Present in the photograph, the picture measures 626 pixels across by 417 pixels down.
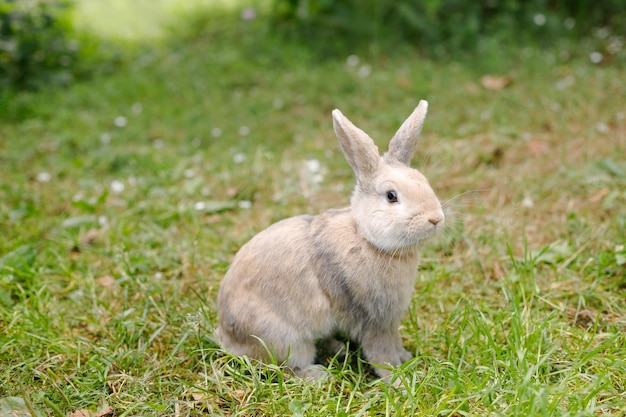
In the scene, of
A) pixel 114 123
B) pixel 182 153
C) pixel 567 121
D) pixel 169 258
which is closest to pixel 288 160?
pixel 182 153

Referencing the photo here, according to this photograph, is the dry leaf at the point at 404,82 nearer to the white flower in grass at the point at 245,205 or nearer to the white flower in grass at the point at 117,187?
the white flower in grass at the point at 245,205

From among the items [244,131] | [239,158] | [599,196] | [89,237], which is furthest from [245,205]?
[599,196]

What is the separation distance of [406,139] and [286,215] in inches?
59.0

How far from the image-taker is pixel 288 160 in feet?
16.6

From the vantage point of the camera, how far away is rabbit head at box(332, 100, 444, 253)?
2518mm

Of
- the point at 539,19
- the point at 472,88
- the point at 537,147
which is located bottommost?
the point at 537,147

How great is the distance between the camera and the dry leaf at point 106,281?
344cm

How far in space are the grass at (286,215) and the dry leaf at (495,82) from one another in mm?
89

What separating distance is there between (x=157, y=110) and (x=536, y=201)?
3.95 m

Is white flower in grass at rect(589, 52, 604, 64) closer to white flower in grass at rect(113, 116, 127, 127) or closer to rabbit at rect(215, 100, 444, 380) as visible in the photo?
rabbit at rect(215, 100, 444, 380)

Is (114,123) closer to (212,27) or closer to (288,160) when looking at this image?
(288,160)

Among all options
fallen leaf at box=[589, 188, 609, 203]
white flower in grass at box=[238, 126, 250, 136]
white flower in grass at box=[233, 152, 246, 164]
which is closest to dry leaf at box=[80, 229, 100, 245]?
white flower in grass at box=[233, 152, 246, 164]

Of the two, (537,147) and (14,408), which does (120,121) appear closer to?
(537,147)

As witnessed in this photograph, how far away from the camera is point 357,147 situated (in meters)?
2.65
